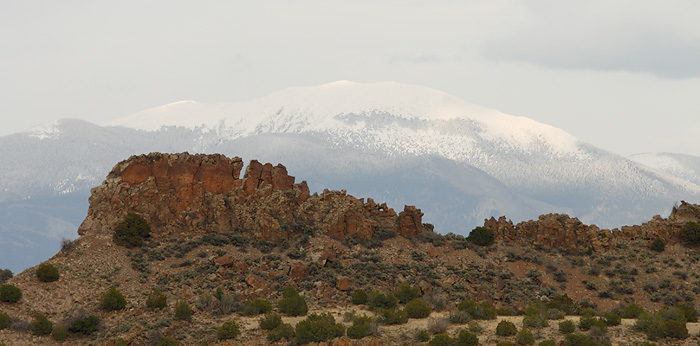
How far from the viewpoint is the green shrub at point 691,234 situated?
255 feet

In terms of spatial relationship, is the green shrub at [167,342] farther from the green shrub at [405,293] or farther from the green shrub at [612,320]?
the green shrub at [612,320]

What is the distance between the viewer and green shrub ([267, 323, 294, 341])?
5438 centimetres

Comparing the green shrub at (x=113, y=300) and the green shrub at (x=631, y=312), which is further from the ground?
the green shrub at (x=113, y=300)

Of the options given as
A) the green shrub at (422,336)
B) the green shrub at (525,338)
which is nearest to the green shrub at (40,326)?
the green shrub at (422,336)

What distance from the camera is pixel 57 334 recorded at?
181ft

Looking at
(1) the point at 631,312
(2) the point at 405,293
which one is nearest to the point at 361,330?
(2) the point at 405,293

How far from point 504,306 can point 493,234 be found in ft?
46.6

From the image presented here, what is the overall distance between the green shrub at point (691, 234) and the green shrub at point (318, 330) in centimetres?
3965

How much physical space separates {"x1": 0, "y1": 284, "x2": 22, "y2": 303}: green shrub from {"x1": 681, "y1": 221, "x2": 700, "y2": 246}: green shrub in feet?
191

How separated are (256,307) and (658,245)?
39519 mm

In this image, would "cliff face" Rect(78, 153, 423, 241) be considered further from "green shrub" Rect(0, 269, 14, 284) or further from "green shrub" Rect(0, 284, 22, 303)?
"green shrub" Rect(0, 284, 22, 303)

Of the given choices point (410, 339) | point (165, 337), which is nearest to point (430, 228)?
point (410, 339)

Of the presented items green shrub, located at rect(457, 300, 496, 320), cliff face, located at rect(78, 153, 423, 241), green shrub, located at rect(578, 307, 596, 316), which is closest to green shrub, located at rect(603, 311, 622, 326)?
green shrub, located at rect(578, 307, 596, 316)

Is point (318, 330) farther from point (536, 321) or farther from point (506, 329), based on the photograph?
point (536, 321)
